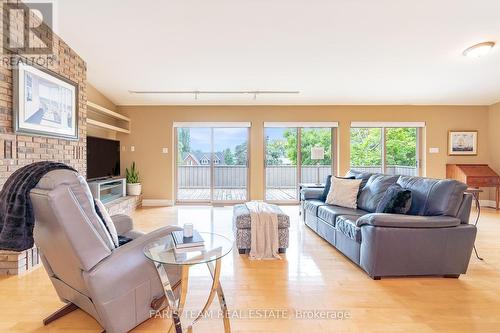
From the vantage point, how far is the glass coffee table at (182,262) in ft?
4.87

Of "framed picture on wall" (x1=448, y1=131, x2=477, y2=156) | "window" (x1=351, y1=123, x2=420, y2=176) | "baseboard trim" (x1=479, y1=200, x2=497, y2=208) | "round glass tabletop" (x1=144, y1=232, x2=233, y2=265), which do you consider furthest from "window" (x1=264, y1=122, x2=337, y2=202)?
"round glass tabletop" (x1=144, y1=232, x2=233, y2=265)

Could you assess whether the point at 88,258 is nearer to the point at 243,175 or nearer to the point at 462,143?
the point at 243,175

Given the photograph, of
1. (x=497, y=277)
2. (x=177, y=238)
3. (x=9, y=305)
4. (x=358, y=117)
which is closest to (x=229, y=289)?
(x=177, y=238)

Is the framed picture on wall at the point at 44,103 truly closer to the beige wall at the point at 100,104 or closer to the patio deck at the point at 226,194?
the beige wall at the point at 100,104

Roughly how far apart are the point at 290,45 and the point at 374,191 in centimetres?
231

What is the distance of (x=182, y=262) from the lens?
1.48m

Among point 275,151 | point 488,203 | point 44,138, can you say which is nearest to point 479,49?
point 275,151

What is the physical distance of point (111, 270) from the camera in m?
1.49

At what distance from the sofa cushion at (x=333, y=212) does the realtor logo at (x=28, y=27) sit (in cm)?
391

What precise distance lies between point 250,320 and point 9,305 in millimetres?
1896

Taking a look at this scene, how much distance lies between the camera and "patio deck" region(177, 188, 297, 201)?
6.29m

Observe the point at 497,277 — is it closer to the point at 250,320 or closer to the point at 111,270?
the point at 250,320

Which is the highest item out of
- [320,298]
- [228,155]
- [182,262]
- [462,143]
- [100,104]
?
[100,104]

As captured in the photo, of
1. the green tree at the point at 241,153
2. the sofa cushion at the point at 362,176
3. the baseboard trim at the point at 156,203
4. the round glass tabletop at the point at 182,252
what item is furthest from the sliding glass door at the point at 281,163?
the round glass tabletop at the point at 182,252
